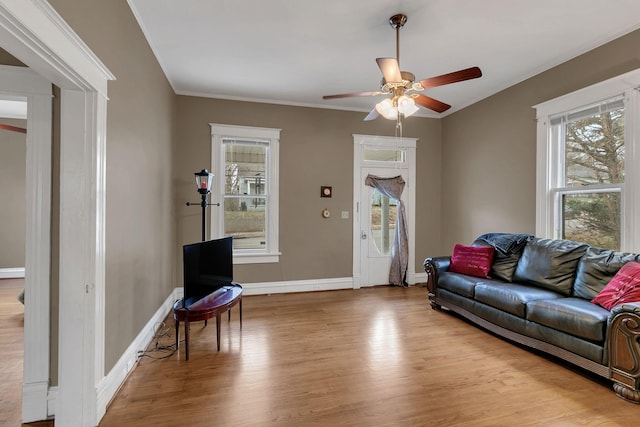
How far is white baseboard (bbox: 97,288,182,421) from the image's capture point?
1.97 metres

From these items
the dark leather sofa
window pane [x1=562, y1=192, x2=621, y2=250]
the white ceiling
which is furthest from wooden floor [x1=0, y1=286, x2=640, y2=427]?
the white ceiling

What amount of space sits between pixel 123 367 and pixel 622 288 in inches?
153

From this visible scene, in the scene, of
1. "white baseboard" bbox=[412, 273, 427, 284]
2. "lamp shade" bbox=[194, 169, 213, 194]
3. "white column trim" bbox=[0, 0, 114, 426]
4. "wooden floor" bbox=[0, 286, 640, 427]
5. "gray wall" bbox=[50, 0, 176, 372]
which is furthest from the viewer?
"white baseboard" bbox=[412, 273, 427, 284]

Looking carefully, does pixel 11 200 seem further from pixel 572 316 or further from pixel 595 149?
pixel 595 149

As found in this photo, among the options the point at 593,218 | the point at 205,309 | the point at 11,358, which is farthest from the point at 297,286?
the point at 593,218

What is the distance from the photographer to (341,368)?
257 cm

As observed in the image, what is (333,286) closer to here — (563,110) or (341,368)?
(341,368)

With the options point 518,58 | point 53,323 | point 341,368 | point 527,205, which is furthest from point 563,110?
point 53,323

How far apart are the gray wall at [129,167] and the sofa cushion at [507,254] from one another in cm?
380

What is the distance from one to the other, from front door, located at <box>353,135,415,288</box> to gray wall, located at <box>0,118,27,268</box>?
6.03m

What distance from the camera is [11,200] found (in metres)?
5.64

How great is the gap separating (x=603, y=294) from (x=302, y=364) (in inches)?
101

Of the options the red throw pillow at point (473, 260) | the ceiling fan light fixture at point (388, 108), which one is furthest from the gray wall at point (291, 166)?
the ceiling fan light fixture at point (388, 108)

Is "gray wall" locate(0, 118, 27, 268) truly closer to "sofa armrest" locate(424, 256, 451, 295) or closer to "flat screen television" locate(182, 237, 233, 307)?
"flat screen television" locate(182, 237, 233, 307)
